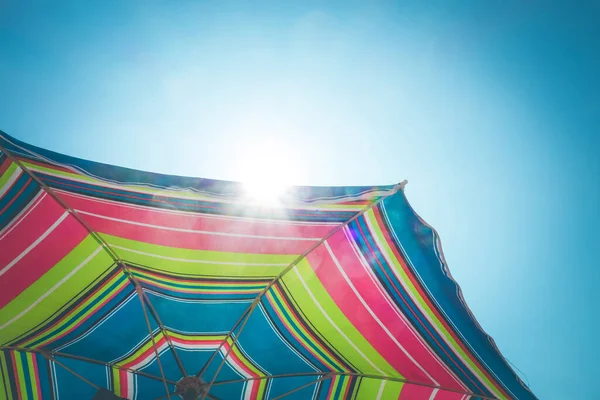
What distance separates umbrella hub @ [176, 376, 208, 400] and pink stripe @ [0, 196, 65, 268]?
1.42 meters

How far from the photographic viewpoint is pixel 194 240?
185cm

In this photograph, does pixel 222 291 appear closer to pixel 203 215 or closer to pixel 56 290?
pixel 203 215

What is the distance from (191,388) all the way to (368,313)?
1.44 meters

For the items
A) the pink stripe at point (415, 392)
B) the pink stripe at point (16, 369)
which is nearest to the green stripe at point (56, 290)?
the pink stripe at point (16, 369)

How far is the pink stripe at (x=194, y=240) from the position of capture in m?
1.80

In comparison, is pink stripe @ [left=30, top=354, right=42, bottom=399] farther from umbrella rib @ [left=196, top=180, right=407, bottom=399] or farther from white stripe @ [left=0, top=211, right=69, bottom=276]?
umbrella rib @ [left=196, top=180, right=407, bottom=399]

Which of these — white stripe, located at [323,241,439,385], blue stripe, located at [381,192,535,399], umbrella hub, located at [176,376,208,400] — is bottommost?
umbrella hub, located at [176,376,208,400]

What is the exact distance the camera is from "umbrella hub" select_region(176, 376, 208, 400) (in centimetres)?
229

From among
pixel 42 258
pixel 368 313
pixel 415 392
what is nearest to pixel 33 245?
pixel 42 258

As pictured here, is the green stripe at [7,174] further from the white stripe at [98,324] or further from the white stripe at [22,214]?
the white stripe at [98,324]

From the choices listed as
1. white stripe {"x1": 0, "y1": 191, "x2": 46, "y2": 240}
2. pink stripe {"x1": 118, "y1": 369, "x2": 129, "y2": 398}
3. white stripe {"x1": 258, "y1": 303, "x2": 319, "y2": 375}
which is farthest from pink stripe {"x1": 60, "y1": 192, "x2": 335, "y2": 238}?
pink stripe {"x1": 118, "y1": 369, "x2": 129, "y2": 398}

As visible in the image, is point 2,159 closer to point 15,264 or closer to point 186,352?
point 15,264

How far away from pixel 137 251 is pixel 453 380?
228 centimetres

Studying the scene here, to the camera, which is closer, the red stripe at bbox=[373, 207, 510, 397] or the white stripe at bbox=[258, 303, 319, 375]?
the red stripe at bbox=[373, 207, 510, 397]
